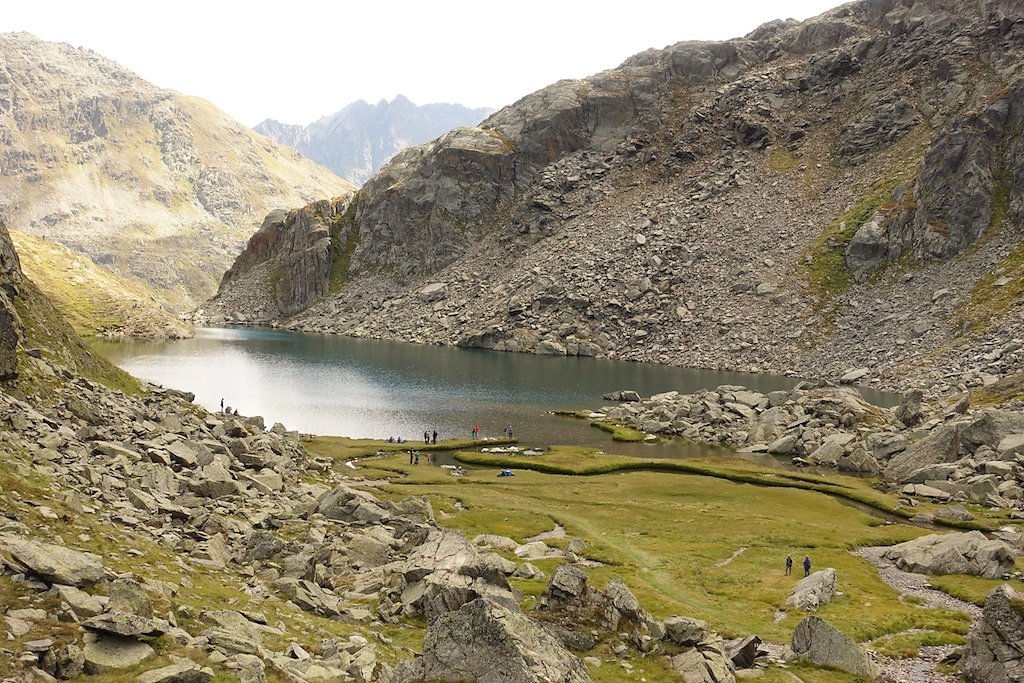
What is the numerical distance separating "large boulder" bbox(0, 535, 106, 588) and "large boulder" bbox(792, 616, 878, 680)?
94.3 feet

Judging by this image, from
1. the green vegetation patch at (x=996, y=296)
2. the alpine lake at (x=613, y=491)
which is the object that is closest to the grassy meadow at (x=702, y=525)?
the alpine lake at (x=613, y=491)

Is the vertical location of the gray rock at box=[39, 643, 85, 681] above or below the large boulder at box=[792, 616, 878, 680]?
above

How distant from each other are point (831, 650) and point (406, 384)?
11663 centimetres

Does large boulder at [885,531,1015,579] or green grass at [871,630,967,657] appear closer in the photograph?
green grass at [871,630,967,657]

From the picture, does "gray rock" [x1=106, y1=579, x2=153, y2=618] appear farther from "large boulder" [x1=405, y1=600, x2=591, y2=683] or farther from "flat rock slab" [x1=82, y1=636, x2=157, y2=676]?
"large boulder" [x1=405, y1=600, x2=591, y2=683]

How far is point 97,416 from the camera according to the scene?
43188mm

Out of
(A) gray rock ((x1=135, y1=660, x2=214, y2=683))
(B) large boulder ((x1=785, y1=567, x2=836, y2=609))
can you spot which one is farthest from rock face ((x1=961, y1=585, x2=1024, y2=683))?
(A) gray rock ((x1=135, y1=660, x2=214, y2=683))

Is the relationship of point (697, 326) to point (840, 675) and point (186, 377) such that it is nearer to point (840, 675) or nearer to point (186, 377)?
point (186, 377)

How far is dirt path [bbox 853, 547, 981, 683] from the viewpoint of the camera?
32.2 m

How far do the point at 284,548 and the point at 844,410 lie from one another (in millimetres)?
92206

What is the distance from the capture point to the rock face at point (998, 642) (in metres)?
29.8

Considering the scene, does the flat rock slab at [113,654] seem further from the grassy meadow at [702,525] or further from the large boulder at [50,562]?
the grassy meadow at [702,525]

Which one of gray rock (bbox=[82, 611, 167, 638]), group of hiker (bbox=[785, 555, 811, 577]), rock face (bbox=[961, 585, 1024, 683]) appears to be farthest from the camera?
group of hiker (bbox=[785, 555, 811, 577])

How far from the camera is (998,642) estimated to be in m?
30.6
